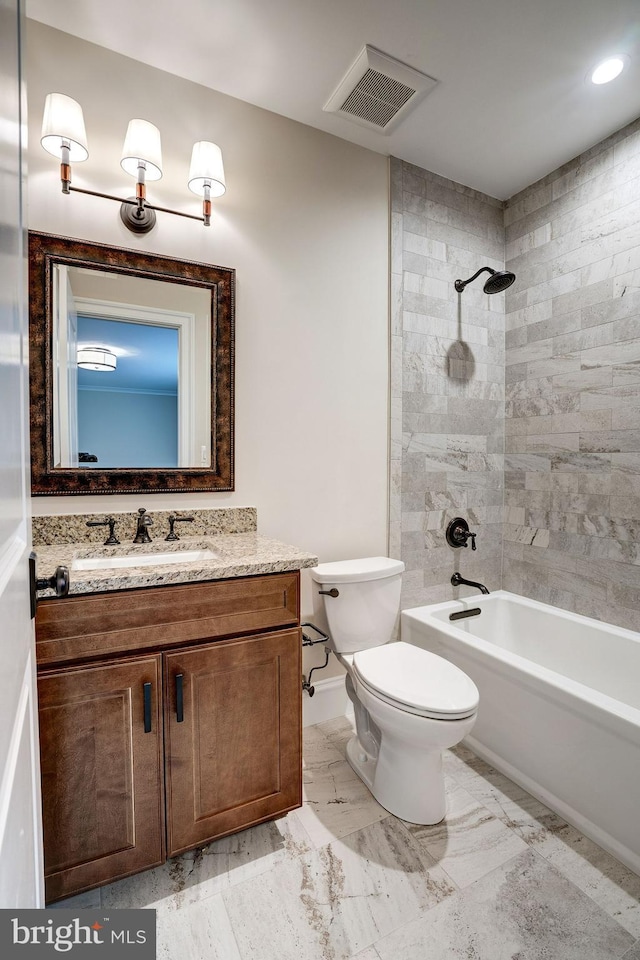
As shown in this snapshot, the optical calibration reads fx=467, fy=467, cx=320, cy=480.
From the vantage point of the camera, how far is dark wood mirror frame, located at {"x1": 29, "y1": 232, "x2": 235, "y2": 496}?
1.60 meters

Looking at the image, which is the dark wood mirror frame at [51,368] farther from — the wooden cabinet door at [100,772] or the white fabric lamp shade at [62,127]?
the wooden cabinet door at [100,772]

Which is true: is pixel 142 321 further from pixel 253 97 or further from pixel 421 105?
pixel 421 105

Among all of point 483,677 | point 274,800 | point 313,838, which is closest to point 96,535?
point 274,800

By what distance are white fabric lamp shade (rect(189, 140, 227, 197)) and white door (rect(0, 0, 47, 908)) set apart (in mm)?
1125

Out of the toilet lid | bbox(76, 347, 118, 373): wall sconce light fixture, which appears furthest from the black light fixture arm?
the toilet lid

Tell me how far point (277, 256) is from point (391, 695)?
1.82 metres

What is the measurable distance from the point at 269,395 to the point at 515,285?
1.68 meters

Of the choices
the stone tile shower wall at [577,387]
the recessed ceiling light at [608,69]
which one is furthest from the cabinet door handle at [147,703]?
the recessed ceiling light at [608,69]

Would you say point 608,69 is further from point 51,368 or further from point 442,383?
point 51,368

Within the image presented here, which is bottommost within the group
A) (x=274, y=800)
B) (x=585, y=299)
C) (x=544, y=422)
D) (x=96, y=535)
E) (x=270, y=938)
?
(x=270, y=938)

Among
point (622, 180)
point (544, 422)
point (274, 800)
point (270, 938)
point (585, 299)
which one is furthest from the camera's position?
point (544, 422)

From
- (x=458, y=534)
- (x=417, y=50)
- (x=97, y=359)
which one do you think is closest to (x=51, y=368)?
(x=97, y=359)

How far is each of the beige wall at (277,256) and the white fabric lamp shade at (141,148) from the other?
127 millimetres

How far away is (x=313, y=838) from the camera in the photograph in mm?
1559
